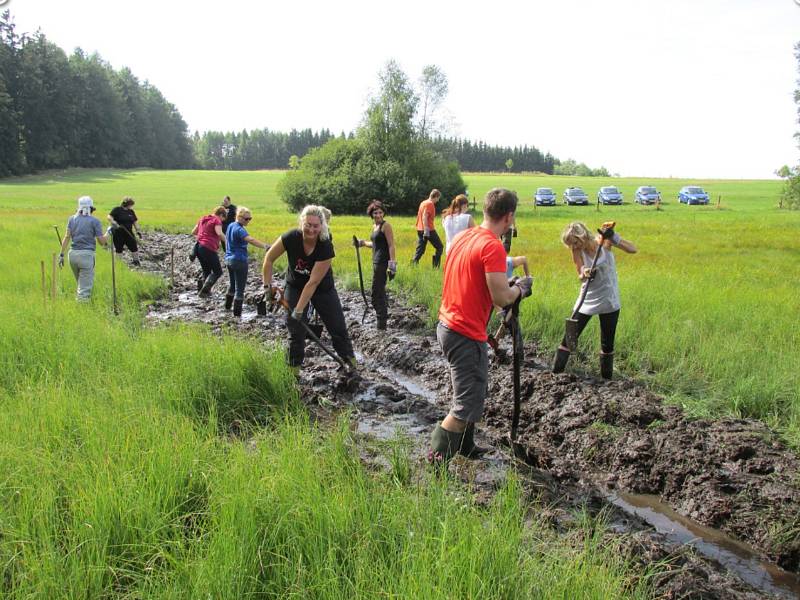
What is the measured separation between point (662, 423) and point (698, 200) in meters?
49.7

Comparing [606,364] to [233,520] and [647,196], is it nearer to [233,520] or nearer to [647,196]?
[233,520]

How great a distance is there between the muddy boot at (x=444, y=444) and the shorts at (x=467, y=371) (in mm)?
179

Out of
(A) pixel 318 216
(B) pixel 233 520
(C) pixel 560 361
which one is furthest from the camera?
(C) pixel 560 361

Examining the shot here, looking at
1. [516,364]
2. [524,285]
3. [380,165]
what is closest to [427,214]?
[516,364]

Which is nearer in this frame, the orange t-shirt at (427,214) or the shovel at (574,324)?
the shovel at (574,324)

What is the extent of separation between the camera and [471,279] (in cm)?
397

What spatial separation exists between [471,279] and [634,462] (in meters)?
2.31

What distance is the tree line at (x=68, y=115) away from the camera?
260 ft

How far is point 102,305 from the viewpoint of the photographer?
868cm

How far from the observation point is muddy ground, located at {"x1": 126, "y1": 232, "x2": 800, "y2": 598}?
3.74 m

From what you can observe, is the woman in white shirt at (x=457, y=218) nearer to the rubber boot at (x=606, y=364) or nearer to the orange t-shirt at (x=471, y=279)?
the rubber boot at (x=606, y=364)

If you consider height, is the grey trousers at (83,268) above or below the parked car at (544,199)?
below

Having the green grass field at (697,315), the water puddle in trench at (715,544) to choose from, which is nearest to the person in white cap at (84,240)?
the green grass field at (697,315)

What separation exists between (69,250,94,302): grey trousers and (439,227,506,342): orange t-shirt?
22.8ft
